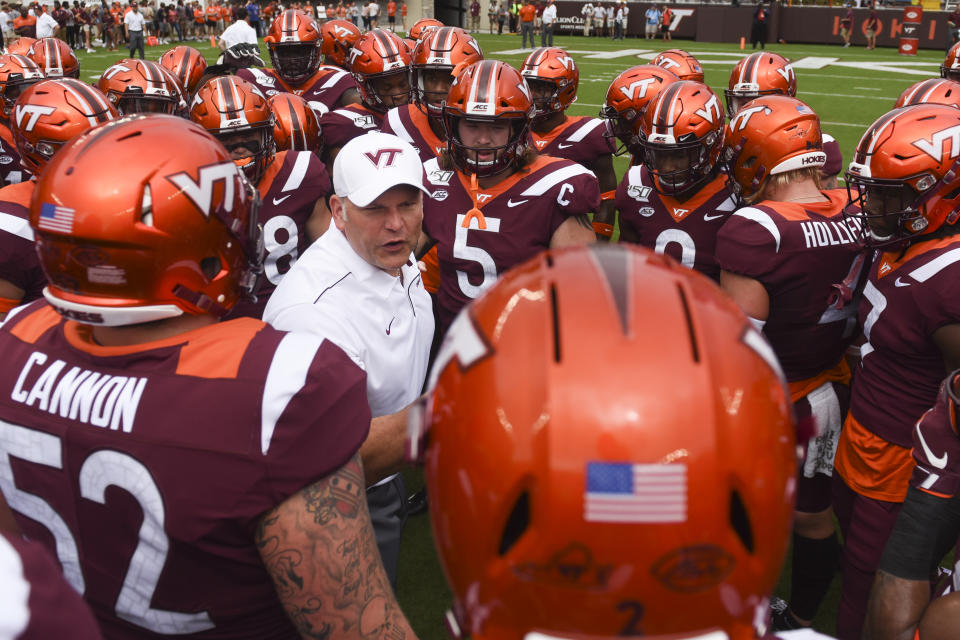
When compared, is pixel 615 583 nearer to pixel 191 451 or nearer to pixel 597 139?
pixel 191 451

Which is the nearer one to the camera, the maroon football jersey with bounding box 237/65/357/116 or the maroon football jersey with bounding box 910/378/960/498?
the maroon football jersey with bounding box 910/378/960/498

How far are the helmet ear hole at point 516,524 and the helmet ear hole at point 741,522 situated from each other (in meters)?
0.26

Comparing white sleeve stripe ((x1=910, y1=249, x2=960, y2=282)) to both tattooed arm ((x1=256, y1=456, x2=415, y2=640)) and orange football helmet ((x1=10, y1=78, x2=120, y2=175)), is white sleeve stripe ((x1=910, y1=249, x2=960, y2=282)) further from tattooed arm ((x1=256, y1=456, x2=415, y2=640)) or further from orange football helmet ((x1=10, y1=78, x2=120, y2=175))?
orange football helmet ((x1=10, y1=78, x2=120, y2=175))

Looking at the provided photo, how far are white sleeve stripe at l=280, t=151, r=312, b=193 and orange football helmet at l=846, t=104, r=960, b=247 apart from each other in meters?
2.60

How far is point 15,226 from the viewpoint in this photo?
9.20 feet

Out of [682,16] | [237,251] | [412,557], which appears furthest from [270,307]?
[682,16]

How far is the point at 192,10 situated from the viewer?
31.6 metres

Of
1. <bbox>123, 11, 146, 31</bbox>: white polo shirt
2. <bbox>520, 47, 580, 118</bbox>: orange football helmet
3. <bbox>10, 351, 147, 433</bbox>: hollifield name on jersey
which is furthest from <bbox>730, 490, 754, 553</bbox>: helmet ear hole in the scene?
<bbox>123, 11, 146, 31</bbox>: white polo shirt

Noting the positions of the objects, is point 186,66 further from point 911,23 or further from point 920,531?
point 911,23

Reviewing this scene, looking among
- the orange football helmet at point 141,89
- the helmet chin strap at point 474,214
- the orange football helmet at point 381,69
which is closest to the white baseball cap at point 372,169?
the helmet chin strap at point 474,214

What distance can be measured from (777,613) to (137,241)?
311 cm

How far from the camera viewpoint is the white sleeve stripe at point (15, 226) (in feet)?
9.15

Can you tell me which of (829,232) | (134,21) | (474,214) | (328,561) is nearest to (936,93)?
(829,232)

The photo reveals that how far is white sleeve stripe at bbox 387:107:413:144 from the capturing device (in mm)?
5191
